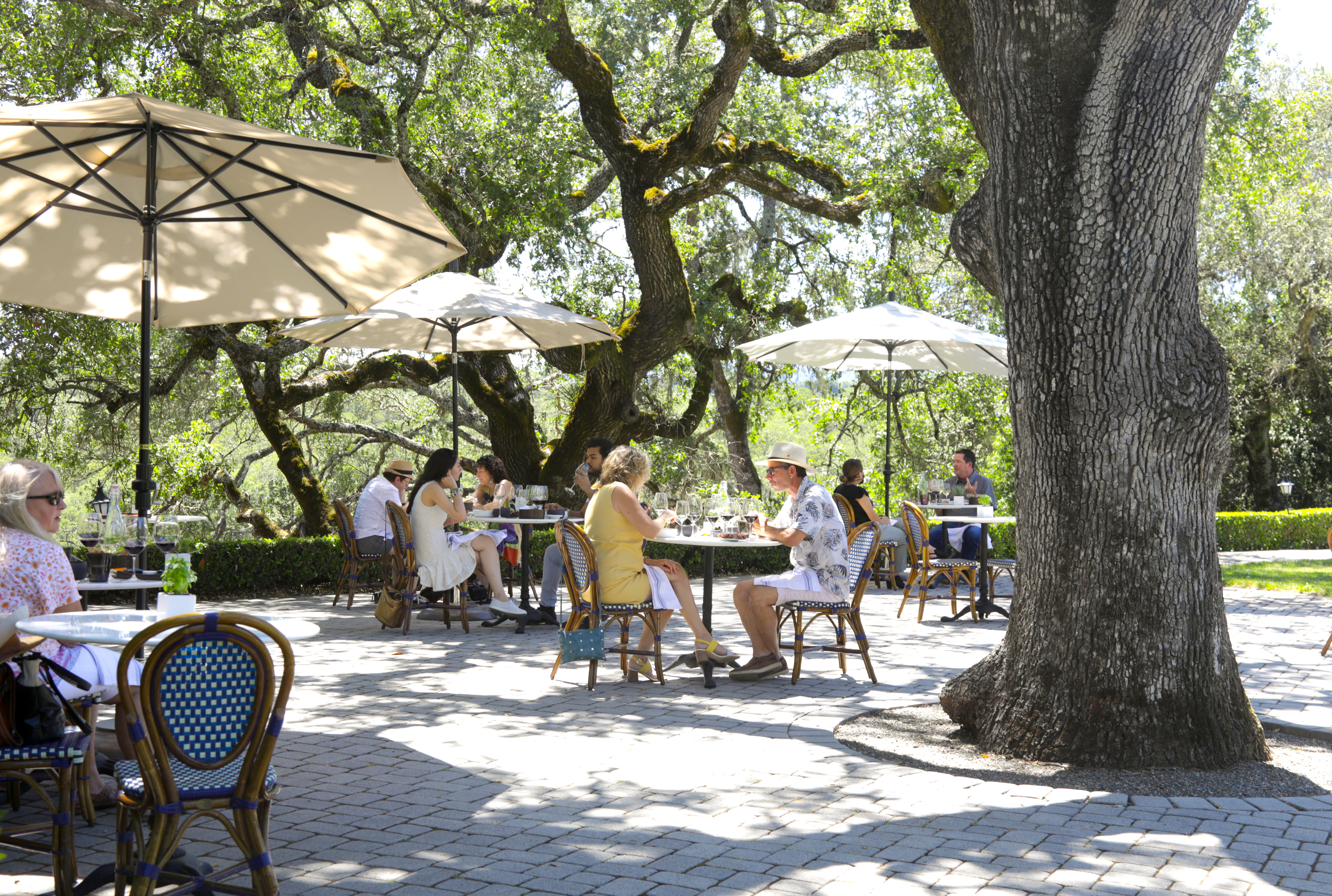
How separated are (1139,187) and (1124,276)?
401mm

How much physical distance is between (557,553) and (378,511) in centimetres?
199

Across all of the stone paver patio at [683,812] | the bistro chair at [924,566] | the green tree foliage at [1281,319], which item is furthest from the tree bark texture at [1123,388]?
the green tree foliage at [1281,319]

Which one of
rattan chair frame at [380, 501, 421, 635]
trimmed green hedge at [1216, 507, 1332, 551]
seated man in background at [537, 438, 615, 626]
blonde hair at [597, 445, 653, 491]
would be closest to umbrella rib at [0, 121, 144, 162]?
blonde hair at [597, 445, 653, 491]

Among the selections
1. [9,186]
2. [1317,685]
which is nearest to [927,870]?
[1317,685]

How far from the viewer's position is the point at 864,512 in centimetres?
1008

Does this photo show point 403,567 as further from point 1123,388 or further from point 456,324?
point 1123,388

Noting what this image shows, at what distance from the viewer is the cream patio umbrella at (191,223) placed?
5277mm

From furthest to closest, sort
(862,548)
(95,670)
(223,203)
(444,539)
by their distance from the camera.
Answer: (444,539), (862,548), (223,203), (95,670)

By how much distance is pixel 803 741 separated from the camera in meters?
5.60

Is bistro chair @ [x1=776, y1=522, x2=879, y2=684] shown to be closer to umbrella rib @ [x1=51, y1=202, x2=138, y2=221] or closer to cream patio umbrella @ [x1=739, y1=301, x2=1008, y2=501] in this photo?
cream patio umbrella @ [x1=739, y1=301, x2=1008, y2=501]

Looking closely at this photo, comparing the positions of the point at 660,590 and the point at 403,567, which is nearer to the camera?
the point at 660,590

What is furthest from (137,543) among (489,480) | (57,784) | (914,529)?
(914,529)

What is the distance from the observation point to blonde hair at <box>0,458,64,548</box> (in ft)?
13.3

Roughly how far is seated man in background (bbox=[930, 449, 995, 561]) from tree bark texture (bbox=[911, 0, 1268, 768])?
21.5 feet
